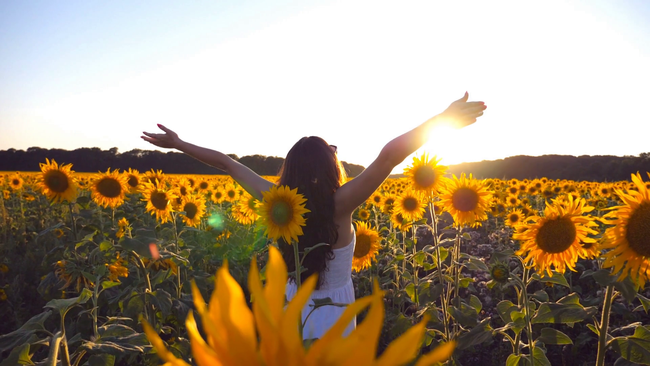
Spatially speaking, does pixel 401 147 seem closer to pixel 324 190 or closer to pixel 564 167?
pixel 324 190

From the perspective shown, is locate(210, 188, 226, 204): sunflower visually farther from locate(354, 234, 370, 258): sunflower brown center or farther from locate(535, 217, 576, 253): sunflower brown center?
locate(535, 217, 576, 253): sunflower brown center

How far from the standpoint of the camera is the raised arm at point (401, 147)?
2168mm

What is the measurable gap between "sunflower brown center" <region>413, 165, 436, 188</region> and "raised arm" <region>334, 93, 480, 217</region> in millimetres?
1724

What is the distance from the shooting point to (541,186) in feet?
37.7

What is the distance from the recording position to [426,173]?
13.7 feet

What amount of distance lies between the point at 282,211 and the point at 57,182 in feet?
11.3

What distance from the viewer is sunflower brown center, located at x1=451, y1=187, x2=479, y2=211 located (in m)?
3.94

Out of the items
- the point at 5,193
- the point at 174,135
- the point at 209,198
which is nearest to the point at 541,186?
the point at 209,198

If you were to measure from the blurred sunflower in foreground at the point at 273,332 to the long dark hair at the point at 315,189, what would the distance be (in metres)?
2.32

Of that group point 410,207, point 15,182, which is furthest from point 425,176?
point 15,182

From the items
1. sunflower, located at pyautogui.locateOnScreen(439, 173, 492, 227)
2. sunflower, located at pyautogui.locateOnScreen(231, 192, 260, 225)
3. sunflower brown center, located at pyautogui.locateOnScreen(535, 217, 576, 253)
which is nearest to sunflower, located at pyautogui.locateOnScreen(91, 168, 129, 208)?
sunflower, located at pyautogui.locateOnScreen(231, 192, 260, 225)

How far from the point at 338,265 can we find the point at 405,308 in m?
2.60

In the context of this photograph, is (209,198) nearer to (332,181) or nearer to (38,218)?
(38,218)

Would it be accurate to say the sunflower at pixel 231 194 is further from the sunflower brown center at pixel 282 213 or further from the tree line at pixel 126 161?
the tree line at pixel 126 161
